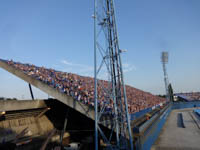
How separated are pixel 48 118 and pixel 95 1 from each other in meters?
15.7

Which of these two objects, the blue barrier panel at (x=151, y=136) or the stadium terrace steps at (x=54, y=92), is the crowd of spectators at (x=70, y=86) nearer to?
the stadium terrace steps at (x=54, y=92)

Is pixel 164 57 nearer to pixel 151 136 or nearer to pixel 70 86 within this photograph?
pixel 70 86

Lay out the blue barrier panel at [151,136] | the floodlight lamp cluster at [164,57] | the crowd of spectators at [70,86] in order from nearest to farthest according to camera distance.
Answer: the blue barrier panel at [151,136], the crowd of spectators at [70,86], the floodlight lamp cluster at [164,57]

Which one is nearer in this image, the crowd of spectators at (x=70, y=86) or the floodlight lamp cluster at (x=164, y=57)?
the crowd of spectators at (x=70, y=86)

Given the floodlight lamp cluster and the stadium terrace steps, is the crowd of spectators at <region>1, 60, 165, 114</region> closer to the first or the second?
the stadium terrace steps

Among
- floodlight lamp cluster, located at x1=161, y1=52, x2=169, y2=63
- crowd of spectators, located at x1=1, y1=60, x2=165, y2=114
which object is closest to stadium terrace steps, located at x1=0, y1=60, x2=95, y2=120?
crowd of spectators, located at x1=1, y1=60, x2=165, y2=114

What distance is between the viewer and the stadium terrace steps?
13064 millimetres

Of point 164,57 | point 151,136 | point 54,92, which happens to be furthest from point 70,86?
point 164,57

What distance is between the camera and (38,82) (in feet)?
50.3

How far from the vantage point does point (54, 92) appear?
14.5 m

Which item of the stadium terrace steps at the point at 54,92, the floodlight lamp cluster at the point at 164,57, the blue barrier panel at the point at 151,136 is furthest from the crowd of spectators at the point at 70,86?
the floodlight lamp cluster at the point at 164,57

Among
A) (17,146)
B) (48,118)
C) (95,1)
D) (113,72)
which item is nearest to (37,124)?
(48,118)

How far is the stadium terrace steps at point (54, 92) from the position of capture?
1306 centimetres

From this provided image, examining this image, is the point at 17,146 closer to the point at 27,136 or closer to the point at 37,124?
the point at 27,136
